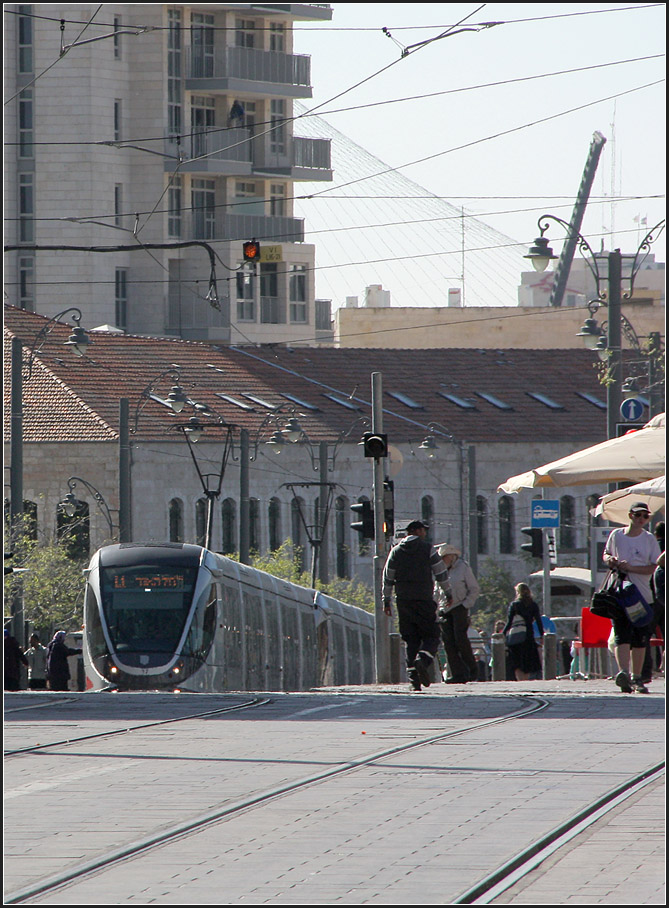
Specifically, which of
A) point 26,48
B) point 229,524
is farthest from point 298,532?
point 26,48

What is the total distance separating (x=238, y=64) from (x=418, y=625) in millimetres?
65092

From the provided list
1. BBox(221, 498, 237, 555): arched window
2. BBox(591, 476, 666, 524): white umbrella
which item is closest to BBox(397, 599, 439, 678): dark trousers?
BBox(591, 476, 666, 524): white umbrella

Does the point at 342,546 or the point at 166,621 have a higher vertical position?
the point at 342,546

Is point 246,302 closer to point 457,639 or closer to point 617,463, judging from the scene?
point 457,639

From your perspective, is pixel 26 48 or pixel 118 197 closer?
pixel 26 48

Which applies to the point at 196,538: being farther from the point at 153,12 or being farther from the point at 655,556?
the point at 655,556

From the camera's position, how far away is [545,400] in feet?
268

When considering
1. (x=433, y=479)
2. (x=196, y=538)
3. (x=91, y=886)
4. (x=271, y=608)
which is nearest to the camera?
(x=91, y=886)

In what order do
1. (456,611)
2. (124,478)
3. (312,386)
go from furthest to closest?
(312,386) < (124,478) < (456,611)

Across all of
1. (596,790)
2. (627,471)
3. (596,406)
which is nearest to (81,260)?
(596,406)

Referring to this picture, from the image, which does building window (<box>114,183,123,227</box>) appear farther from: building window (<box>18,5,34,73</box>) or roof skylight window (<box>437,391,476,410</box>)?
roof skylight window (<box>437,391,476,410</box>)

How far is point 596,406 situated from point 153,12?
24.6 meters

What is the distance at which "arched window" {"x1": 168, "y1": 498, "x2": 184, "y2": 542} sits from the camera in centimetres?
7225

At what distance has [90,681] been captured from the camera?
30406 mm
